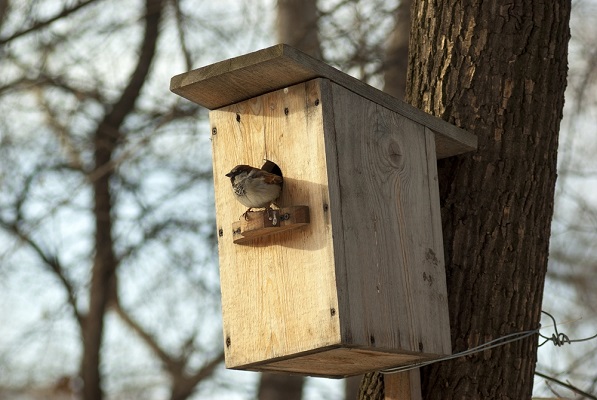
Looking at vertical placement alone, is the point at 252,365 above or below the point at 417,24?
below

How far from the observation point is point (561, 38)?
385 cm

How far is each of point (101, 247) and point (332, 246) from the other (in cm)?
538

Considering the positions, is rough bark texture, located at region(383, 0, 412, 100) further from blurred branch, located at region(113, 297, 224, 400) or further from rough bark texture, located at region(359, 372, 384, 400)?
rough bark texture, located at region(359, 372, 384, 400)

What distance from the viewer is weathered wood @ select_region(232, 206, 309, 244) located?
307 centimetres

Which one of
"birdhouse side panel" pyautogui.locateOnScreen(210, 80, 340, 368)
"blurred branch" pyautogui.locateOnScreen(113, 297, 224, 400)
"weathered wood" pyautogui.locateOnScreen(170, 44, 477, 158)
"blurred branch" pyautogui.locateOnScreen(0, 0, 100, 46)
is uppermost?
"blurred branch" pyautogui.locateOnScreen(0, 0, 100, 46)

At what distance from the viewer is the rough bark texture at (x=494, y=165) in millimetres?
3512

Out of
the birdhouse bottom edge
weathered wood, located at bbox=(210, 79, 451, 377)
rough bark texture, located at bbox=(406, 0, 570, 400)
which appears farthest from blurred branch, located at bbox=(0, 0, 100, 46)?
the birdhouse bottom edge

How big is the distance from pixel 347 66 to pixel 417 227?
13.4 ft

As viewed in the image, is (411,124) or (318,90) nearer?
(318,90)

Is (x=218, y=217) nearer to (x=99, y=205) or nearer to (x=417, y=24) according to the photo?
(x=417, y=24)

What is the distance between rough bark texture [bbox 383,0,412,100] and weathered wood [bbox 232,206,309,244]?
4389mm

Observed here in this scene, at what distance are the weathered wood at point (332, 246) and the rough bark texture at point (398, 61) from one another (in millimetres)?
4016

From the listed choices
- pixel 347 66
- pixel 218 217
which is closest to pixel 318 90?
pixel 218 217

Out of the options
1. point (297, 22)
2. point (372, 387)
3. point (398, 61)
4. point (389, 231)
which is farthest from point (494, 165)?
point (297, 22)
